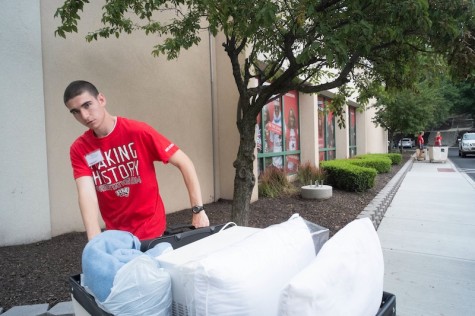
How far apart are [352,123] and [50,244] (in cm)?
1923

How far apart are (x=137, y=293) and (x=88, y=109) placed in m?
1.22

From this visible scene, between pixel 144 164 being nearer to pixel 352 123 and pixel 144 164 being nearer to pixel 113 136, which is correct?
pixel 113 136

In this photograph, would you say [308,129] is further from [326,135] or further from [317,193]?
[317,193]

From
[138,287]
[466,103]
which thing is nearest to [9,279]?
[138,287]

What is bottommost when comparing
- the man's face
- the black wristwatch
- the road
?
the road

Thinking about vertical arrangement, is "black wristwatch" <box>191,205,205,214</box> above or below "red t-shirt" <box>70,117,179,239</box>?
below

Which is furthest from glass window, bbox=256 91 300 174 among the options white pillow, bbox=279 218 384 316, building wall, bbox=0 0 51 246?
white pillow, bbox=279 218 384 316

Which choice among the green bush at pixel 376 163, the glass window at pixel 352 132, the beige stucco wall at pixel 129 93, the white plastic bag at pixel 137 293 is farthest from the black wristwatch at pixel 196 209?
the glass window at pixel 352 132

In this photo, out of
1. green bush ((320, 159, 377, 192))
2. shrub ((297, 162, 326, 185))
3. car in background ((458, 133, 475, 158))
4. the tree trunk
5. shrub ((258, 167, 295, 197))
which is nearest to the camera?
the tree trunk

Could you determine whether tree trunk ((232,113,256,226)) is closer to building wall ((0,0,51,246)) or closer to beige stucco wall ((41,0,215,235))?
beige stucco wall ((41,0,215,235))

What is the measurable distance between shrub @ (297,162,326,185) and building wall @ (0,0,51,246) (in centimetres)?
648

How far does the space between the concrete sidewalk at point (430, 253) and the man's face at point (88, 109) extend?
3.01m

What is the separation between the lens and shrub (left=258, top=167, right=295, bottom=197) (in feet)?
25.7

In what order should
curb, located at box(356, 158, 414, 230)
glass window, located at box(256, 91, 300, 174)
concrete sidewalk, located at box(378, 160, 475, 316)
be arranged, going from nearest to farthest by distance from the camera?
concrete sidewalk, located at box(378, 160, 475, 316)
curb, located at box(356, 158, 414, 230)
glass window, located at box(256, 91, 300, 174)
